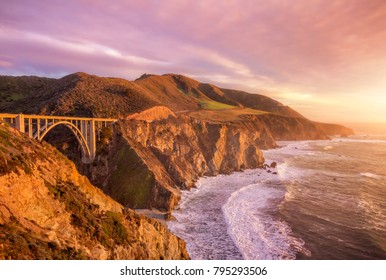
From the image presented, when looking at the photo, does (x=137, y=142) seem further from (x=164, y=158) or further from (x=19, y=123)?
(x=19, y=123)

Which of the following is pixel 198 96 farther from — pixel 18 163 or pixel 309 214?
pixel 18 163

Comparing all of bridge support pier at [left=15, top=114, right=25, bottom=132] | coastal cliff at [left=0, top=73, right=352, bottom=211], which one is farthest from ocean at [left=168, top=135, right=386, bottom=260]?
bridge support pier at [left=15, top=114, right=25, bottom=132]

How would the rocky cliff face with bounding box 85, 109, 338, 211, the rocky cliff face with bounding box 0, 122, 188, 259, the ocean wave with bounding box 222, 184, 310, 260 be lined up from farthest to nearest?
the rocky cliff face with bounding box 85, 109, 338, 211, the ocean wave with bounding box 222, 184, 310, 260, the rocky cliff face with bounding box 0, 122, 188, 259

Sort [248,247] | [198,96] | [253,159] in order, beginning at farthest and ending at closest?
[198,96] < [253,159] < [248,247]

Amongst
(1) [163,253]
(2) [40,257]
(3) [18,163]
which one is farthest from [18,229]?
(1) [163,253]

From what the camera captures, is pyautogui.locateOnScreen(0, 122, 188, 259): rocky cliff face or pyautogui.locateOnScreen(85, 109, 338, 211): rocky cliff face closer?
pyautogui.locateOnScreen(0, 122, 188, 259): rocky cliff face

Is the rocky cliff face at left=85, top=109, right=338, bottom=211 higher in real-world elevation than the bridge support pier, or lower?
lower

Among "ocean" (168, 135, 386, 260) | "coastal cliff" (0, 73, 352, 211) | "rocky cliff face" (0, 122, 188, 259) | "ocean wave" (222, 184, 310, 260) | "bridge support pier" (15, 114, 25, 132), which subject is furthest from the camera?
"coastal cliff" (0, 73, 352, 211)

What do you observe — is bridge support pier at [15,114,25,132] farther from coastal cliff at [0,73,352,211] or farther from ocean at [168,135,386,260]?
ocean at [168,135,386,260]
